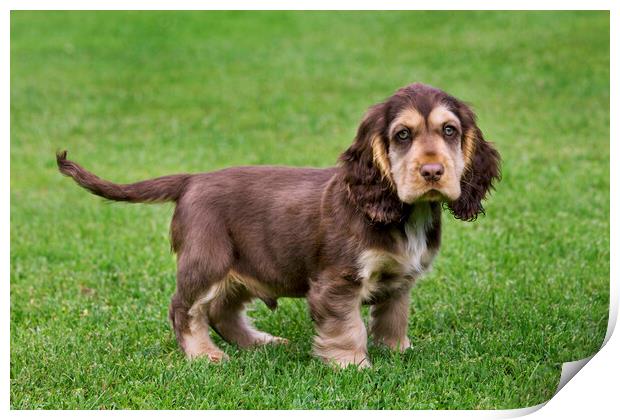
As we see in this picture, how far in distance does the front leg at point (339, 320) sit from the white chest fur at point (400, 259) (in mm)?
91

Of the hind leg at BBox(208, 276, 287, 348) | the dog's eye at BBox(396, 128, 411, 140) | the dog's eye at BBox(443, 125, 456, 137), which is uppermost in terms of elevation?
the dog's eye at BBox(443, 125, 456, 137)

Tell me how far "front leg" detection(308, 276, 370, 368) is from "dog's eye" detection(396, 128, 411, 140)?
803 millimetres

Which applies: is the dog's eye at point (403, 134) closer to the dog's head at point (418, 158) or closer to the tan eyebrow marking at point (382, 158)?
the dog's head at point (418, 158)

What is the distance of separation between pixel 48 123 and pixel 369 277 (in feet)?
28.7

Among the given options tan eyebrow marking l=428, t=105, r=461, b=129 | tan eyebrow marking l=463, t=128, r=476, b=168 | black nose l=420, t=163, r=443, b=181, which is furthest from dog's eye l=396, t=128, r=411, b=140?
tan eyebrow marking l=463, t=128, r=476, b=168

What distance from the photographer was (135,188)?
5.52m

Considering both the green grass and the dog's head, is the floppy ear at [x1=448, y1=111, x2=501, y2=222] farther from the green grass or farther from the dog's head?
the green grass

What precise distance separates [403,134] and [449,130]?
223 mm

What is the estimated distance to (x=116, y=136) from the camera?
12125mm

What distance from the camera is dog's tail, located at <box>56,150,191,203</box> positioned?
5.47 meters

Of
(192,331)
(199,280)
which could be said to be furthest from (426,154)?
(192,331)

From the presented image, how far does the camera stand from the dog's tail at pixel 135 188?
547 centimetres

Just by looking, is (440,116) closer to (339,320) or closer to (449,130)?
(449,130)

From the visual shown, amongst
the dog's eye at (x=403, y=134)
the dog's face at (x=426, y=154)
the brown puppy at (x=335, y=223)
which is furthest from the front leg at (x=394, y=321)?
the dog's eye at (x=403, y=134)
